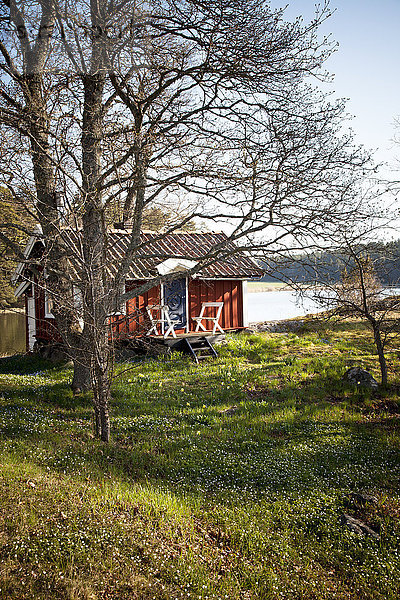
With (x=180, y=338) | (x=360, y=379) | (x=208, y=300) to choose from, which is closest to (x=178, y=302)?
(x=208, y=300)

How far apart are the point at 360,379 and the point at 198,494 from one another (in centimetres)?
677

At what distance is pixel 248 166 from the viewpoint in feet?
27.8

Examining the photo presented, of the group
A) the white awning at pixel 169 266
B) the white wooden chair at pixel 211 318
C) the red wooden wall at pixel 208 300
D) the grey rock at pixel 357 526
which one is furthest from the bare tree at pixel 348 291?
the red wooden wall at pixel 208 300

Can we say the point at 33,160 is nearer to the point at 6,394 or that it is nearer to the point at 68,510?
the point at 6,394

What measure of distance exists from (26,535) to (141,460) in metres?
2.69

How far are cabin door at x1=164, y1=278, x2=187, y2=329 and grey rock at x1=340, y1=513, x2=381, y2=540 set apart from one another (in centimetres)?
1308

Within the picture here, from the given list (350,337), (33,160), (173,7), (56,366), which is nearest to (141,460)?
(33,160)

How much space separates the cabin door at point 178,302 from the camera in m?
18.2

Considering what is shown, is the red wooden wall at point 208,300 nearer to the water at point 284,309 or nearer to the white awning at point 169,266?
the white awning at point 169,266

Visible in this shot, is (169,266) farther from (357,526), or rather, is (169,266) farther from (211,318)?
(357,526)

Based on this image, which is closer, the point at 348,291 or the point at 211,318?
the point at 348,291

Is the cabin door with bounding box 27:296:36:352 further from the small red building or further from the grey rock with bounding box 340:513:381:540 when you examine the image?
the grey rock with bounding box 340:513:381:540

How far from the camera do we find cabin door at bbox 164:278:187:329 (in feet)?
59.6

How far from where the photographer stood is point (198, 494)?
5.89 metres
